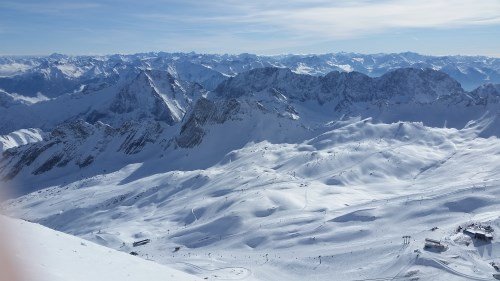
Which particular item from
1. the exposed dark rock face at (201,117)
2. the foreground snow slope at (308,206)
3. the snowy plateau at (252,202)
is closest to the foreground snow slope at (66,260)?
the snowy plateau at (252,202)

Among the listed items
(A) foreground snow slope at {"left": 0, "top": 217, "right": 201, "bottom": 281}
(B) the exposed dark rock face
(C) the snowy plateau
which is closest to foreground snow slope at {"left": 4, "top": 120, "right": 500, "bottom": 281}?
(C) the snowy plateau

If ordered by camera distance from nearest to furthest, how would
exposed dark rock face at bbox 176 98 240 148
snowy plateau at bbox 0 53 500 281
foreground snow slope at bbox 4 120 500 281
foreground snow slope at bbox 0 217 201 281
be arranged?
foreground snow slope at bbox 0 217 201 281
snowy plateau at bbox 0 53 500 281
foreground snow slope at bbox 4 120 500 281
exposed dark rock face at bbox 176 98 240 148

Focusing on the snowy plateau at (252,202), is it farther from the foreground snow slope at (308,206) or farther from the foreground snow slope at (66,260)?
the foreground snow slope at (308,206)

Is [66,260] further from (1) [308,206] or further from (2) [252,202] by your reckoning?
(1) [308,206]

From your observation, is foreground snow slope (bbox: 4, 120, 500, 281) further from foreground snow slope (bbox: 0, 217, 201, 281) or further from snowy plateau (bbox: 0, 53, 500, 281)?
foreground snow slope (bbox: 0, 217, 201, 281)

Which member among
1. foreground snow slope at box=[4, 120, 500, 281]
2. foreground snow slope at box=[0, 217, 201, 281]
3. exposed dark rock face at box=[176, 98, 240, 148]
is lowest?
foreground snow slope at box=[4, 120, 500, 281]

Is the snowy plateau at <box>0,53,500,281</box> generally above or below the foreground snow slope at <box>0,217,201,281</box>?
below

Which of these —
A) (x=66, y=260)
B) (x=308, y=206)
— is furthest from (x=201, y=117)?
(x=66, y=260)

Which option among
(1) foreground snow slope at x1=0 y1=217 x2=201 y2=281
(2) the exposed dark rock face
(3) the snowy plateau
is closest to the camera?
(1) foreground snow slope at x1=0 y1=217 x2=201 y2=281

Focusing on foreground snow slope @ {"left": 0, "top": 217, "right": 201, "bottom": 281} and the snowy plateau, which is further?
the snowy plateau
